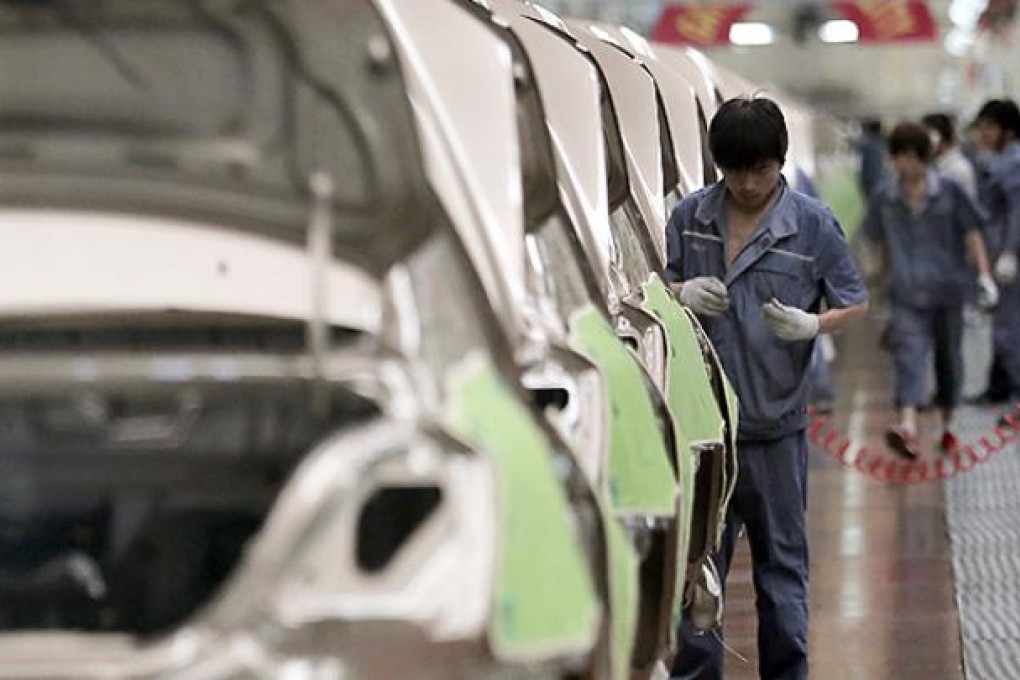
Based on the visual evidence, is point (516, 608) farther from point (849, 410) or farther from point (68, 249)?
point (849, 410)

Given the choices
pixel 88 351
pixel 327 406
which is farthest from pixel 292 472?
pixel 88 351

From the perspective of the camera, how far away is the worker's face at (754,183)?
663cm

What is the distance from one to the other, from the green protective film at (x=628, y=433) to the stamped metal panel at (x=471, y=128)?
0.39 meters

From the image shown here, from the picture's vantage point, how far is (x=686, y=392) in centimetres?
A: 595

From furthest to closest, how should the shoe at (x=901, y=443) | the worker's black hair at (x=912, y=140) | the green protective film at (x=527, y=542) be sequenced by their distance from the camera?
the worker's black hair at (x=912, y=140) < the shoe at (x=901, y=443) < the green protective film at (x=527, y=542)

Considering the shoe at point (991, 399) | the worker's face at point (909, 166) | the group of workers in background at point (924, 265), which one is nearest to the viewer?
the worker's face at point (909, 166)

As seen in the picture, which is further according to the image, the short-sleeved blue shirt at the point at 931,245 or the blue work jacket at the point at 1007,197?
the blue work jacket at the point at 1007,197

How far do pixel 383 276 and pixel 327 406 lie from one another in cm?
34

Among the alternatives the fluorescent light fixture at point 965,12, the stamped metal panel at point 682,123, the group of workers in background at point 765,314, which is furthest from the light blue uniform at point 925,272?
the fluorescent light fixture at point 965,12

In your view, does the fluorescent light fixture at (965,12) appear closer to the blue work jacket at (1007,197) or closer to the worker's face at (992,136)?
the worker's face at (992,136)

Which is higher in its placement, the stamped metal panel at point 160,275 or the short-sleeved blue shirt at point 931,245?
the short-sleeved blue shirt at point 931,245

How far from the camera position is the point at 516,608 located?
144 inches

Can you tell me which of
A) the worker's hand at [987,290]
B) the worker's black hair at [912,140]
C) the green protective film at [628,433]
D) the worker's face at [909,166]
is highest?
the worker's black hair at [912,140]

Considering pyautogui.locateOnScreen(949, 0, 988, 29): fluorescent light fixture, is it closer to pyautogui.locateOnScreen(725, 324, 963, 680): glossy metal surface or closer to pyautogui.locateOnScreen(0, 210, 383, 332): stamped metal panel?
pyautogui.locateOnScreen(725, 324, 963, 680): glossy metal surface
